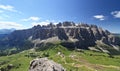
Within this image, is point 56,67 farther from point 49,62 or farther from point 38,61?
point 38,61

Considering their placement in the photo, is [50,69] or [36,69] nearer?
[50,69]

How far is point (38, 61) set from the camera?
2060 inches

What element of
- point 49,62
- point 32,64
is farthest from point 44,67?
point 32,64

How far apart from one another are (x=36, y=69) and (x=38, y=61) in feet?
8.45

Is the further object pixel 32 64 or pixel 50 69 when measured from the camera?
pixel 32 64

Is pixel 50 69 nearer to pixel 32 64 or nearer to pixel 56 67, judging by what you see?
pixel 56 67

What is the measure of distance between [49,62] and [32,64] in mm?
6410

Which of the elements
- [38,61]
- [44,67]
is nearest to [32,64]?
[38,61]

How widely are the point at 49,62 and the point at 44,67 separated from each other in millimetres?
1818

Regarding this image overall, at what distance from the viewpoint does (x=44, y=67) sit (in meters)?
48.5

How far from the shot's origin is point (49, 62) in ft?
162

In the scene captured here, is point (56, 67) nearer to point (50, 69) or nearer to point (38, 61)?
point (50, 69)

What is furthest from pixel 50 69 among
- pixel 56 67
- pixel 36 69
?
pixel 36 69

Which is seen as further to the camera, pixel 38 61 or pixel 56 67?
pixel 38 61
